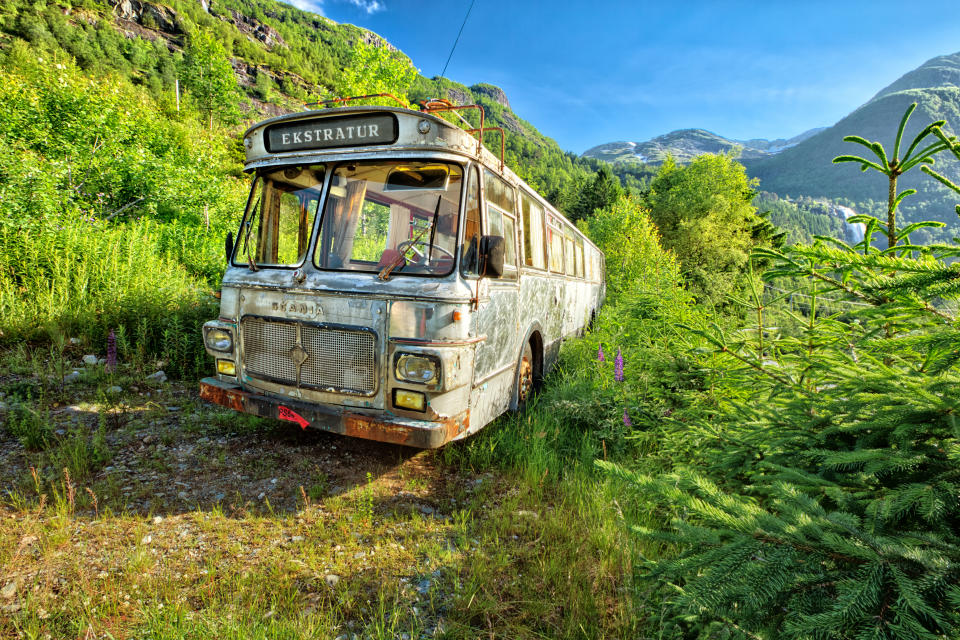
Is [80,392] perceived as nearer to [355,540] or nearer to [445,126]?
[355,540]

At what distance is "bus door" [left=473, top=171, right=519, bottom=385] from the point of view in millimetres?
4039

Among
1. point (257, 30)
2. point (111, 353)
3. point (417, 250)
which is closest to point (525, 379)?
point (417, 250)

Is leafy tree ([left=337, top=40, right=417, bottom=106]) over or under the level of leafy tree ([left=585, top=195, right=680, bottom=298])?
over

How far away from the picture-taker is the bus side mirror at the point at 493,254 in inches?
146

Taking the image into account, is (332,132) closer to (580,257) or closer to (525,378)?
(525,378)

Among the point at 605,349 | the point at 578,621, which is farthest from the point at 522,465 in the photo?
the point at 605,349

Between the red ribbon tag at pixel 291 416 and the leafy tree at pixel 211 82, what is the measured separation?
2171 inches

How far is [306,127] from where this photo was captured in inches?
158

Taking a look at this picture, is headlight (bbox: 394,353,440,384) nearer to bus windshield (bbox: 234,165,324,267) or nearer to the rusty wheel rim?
bus windshield (bbox: 234,165,324,267)

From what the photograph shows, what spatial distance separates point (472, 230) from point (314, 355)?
1837 mm

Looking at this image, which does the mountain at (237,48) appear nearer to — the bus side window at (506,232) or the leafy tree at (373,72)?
the leafy tree at (373,72)

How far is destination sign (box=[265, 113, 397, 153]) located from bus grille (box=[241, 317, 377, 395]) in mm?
1703

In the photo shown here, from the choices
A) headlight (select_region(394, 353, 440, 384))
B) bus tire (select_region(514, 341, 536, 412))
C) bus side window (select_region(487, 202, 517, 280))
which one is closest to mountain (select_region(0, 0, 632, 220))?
bus side window (select_region(487, 202, 517, 280))

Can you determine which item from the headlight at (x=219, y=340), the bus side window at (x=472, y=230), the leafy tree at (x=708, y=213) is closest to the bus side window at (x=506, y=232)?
the bus side window at (x=472, y=230)
